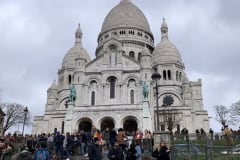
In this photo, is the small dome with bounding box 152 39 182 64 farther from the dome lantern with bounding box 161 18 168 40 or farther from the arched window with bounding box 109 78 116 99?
the arched window with bounding box 109 78 116 99

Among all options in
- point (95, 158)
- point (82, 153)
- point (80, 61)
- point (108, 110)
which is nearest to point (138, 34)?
point (80, 61)

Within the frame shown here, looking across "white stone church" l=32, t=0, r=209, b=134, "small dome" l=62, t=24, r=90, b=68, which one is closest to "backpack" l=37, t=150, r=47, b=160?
"white stone church" l=32, t=0, r=209, b=134

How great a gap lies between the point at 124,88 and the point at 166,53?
1690cm

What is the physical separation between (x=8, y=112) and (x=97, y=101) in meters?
18.4

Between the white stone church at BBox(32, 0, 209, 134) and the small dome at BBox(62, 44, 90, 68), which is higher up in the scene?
the small dome at BBox(62, 44, 90, 68)

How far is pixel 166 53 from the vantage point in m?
57.2

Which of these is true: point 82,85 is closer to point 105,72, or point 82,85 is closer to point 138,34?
point 105,72

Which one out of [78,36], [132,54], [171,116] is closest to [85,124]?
[171,116]

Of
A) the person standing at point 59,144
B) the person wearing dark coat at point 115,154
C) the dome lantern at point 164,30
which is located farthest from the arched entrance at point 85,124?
the person wearing dark coat at point 115,154

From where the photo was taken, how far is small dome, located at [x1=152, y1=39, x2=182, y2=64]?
56569 mm

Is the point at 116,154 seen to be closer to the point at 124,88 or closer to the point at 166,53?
the point at 124,88

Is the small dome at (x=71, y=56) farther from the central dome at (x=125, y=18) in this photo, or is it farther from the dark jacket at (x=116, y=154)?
the dark jacket at (x=116, y=154)

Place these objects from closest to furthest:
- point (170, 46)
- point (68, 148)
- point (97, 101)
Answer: point (68, 148)
point (97, 101)
point (170, 46)

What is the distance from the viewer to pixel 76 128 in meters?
40.1
